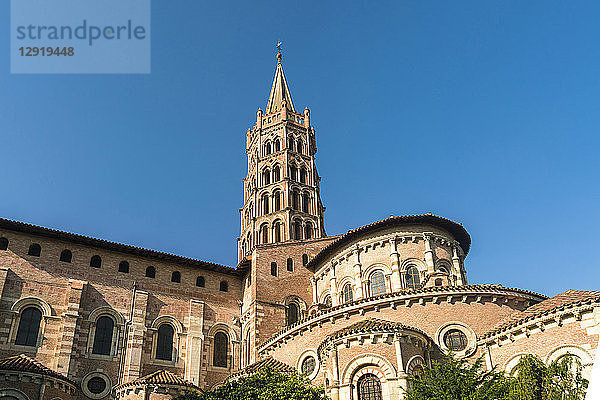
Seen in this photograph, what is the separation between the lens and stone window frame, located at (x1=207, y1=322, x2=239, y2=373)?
106ft

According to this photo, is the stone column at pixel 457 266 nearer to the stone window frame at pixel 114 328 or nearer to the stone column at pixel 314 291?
the stone column at pixel 314 291

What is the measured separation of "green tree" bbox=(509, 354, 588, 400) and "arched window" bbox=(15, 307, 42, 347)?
83.6 ft

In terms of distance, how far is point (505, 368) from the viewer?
21.4 m

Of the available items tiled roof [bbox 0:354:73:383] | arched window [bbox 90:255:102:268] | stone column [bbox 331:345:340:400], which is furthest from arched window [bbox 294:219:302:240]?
tiled roof [bbox 0:354:73:383]

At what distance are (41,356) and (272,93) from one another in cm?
3965

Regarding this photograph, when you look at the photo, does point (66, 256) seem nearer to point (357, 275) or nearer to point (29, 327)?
point (29, 327)

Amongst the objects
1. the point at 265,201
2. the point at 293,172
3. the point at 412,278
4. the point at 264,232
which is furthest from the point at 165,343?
the point at 293,172

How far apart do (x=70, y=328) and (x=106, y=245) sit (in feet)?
19.3

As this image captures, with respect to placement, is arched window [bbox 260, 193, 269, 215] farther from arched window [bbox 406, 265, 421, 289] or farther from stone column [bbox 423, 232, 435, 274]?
arched window [bbox 406, 265, 421, 289]

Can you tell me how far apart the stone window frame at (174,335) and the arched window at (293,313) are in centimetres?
739

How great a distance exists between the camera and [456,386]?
17078mm

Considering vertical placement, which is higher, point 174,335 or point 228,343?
point 174,335

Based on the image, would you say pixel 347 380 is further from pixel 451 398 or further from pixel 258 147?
pixel 258 147

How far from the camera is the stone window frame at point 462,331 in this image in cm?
2380
